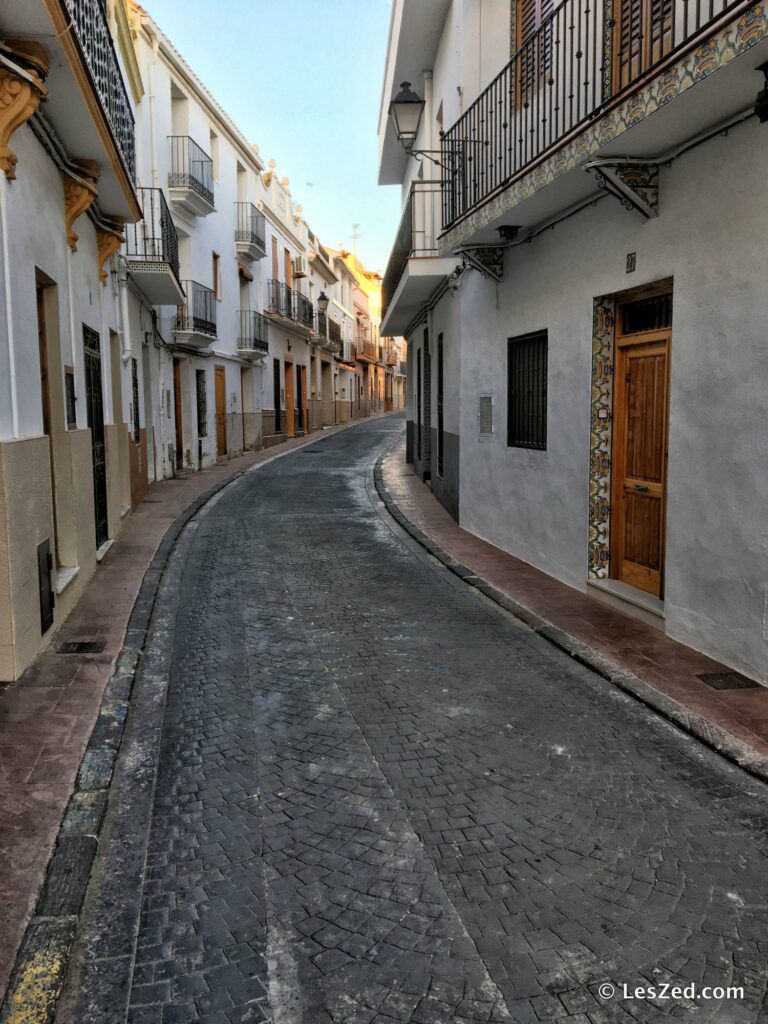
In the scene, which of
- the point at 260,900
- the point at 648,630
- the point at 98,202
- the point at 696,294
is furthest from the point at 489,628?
the point at 98,202

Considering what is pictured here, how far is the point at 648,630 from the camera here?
6.45 m

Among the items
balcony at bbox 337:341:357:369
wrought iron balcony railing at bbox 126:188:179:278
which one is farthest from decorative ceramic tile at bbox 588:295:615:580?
balcony at bbox 337:341:357:369

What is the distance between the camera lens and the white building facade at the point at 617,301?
5195 mm

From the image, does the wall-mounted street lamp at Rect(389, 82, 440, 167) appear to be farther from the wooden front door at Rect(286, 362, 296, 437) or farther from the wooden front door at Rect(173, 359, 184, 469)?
the wooden front door at Rect(286, 362, 296, 437)

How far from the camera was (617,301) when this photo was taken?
287 inches

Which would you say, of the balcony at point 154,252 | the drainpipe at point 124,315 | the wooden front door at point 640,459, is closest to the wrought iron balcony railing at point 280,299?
the balcony at point 154,252

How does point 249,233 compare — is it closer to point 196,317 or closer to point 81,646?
point 196,317

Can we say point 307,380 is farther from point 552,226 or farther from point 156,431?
point 552,226

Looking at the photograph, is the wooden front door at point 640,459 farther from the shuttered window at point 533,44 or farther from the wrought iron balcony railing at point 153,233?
the wrought iron balcony railing at point 153,233

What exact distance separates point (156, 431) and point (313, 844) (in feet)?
50.2

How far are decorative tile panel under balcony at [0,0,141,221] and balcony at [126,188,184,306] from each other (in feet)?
13.6

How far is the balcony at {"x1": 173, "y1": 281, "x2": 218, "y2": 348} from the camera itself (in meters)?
19.5

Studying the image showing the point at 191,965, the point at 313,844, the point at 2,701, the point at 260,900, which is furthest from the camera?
the point at 2,701

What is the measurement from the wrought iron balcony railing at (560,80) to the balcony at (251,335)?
1502 cm
